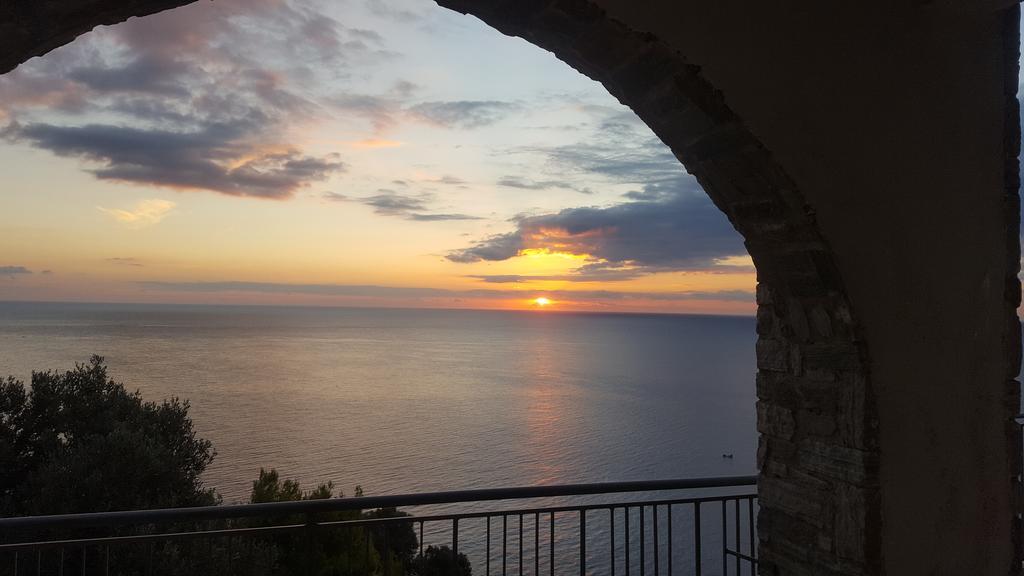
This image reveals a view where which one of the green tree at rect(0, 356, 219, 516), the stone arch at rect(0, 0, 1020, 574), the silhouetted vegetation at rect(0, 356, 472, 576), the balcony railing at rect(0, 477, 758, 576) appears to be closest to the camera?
the stone arch at rect(0, 0, 1020, 574)

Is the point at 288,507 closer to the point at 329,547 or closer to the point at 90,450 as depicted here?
the point at 329,547

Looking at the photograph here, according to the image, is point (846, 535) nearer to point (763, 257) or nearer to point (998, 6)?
point (763, 257)

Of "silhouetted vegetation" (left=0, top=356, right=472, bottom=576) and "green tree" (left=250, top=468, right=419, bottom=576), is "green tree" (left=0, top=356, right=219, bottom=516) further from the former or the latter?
"green tree" (left=250, top=468, right=419, bottom=576)

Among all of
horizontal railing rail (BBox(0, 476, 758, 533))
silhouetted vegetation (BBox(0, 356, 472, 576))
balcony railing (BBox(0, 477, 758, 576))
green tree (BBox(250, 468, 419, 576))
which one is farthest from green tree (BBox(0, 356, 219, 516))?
horizontal railing rail (BBox(0, 476, 758, 533))

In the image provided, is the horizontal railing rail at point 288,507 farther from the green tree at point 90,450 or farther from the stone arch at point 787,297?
the green tree at point 90,450

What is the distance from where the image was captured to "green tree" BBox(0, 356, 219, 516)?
8945mm

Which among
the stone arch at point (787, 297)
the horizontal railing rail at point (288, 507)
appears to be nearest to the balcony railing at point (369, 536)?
the horizontal railing rail at point (288, 507)

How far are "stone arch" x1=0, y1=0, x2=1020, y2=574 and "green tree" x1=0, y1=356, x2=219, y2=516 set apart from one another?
29.8 ft

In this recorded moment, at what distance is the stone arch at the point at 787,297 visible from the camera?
1.96 metres

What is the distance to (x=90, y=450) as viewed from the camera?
9.19 meters

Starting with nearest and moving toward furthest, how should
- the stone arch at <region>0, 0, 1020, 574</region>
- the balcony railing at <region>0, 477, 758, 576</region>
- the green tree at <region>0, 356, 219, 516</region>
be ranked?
the stone arch at <region>0, 0, 1020, 574</region>
the balcony railing at <region>0, 477, 758, 576</region>
the green tree at <region>0, 356, 219, 516</region>

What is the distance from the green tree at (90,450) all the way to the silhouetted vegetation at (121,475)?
13mm

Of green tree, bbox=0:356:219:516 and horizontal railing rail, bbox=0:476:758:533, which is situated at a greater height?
horizontal railing rail, bbox=0:476:758:533

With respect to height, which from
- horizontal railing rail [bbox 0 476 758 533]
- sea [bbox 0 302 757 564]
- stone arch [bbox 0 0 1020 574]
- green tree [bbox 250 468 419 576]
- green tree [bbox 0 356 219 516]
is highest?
stone arch [bbox 0 0 1020 574]
